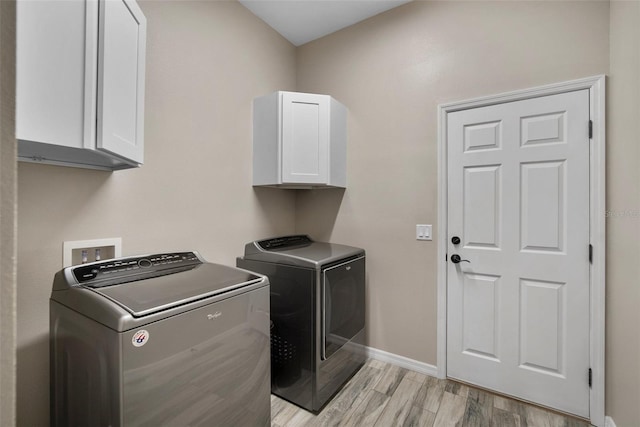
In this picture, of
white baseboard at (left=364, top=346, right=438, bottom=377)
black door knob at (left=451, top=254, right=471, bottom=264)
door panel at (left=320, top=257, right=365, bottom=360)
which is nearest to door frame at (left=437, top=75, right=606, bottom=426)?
black door knob at (left=451, top=254, right=471, bottom=264)

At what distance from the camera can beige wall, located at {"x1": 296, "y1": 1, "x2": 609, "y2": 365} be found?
5.90ft

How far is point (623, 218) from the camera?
1.48 m

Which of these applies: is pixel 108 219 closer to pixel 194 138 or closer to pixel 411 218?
pixel 194 138

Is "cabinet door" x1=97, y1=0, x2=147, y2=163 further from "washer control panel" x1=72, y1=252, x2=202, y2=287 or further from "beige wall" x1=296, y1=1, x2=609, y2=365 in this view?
"beige wall" x1=296, y1=1, x2=609, y2=365

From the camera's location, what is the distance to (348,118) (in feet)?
8.27

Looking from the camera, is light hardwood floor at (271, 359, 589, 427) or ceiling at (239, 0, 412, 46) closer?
light hardwood floor at (271, 359, 589, 427)

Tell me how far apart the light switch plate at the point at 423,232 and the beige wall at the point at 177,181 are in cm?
118

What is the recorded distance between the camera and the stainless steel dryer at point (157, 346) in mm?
942

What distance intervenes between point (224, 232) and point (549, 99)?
2302 millimetres

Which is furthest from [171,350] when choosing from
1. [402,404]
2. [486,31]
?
[486,31]

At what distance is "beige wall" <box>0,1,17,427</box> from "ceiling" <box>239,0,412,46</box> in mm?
2363

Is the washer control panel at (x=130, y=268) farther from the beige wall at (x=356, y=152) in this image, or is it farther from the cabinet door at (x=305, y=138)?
the cabinet door at (x=305, y=138)

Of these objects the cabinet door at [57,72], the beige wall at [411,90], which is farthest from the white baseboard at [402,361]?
the cabinet door at [57,72]

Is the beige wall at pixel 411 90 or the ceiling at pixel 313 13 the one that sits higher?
the ceiling at pixel 313 13
